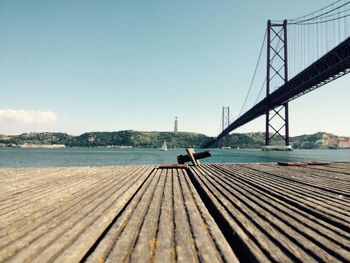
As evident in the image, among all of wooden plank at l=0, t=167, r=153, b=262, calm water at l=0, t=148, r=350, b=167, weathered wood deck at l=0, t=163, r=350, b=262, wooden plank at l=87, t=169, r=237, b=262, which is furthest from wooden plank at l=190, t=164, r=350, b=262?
calm water at l=0, t=148, r=350, b=167

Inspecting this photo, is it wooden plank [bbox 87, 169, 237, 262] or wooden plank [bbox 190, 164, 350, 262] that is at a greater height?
wooden plank [bbox 190, 164, 350, 262]

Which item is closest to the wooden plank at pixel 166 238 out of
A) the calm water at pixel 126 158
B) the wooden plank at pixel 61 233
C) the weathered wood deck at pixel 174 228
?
the weathered wood deck at pixel 174 228

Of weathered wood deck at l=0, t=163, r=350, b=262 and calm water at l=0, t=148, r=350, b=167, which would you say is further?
calm water at l=0, t=148, r=350, b=167

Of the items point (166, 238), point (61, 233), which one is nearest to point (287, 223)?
point (166, 238)

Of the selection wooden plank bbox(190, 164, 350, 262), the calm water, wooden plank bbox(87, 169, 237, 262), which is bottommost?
the calm water

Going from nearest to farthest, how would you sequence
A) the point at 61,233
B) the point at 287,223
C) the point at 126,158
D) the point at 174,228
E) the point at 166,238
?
the point at 166,238, the point at 61,233, the point at 174,228, the point at 287,223, the point at 126,158

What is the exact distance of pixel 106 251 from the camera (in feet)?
8.68

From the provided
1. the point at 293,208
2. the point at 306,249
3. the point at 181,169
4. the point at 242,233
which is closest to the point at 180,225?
the point at 242,233

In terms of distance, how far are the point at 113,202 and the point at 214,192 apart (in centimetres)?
238

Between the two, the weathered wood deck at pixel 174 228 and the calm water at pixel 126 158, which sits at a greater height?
the weathered wood deck at pixel 174 228

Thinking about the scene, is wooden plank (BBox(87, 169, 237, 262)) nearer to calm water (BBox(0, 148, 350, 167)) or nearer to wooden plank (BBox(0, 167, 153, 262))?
wooden plank (BBox(0, 167, 153, 262))

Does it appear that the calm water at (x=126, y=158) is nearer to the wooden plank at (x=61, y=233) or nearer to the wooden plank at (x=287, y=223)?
the wooden plank at (x=287, y=223)

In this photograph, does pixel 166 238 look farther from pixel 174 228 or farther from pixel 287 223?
pixel 287 223

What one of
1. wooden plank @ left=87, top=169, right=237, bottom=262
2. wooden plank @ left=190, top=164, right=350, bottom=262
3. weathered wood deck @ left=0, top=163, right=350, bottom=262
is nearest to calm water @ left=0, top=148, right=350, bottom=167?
weathered wood deck @ left=0, top=163, right=350, bottom=262
